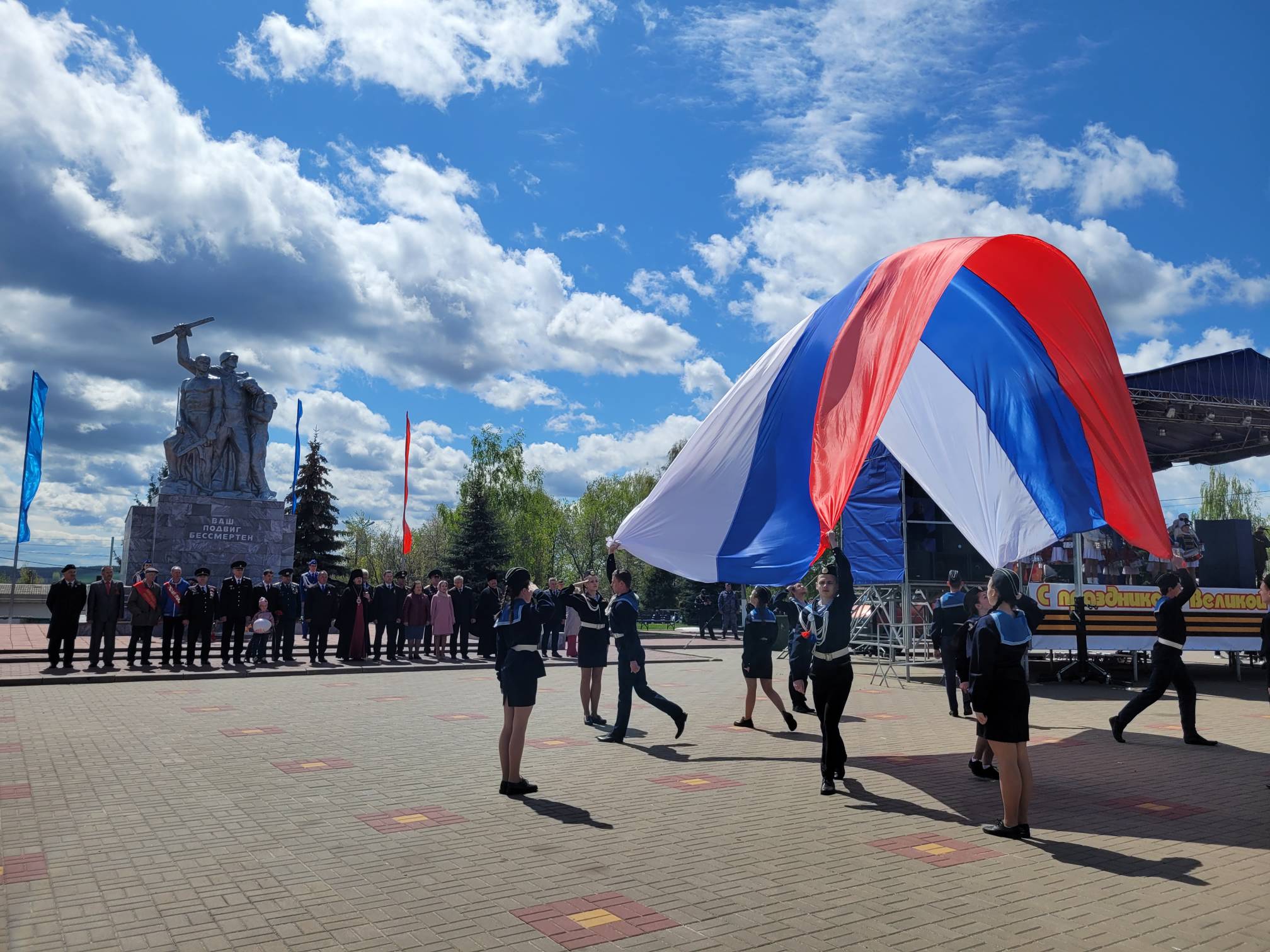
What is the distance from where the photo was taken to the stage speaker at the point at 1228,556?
1875 cm

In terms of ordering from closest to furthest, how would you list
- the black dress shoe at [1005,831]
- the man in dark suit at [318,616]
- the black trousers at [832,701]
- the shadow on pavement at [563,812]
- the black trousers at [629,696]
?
1. the black dress shoe at [1005,831]
2. the shadow on pavement at [563,812]
3. the black trousers at [832,701]
4. the black trousers at [629,696]
5. the man in dark suit at [318,616]

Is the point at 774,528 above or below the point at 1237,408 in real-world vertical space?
below

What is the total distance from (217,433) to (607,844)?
23209mm

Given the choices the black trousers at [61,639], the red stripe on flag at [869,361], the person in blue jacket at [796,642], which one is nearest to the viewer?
the red stripe on flag at [869,361]

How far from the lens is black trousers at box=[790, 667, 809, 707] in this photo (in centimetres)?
1041

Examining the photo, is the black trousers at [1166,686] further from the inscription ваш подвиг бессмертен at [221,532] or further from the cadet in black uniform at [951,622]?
the inscription ваш подвиг бессмертен at [221,532]

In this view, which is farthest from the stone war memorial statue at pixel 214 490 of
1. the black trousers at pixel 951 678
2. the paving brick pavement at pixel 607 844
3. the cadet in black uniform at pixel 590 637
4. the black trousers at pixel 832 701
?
the black trousers at pixel 832 701

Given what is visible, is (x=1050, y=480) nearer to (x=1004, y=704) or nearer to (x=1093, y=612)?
(x=1004, y=704)

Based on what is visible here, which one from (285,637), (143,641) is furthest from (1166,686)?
(143,641)

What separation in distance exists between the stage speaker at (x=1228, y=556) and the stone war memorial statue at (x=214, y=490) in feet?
74.6

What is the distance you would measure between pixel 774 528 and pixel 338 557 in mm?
38533

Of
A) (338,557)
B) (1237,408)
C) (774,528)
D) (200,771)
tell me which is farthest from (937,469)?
(338,557)

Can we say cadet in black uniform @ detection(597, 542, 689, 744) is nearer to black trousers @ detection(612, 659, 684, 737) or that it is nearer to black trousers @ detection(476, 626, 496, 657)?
black trousers @ detection(612, 659, 684, 737)

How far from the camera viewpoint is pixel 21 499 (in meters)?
21.6
